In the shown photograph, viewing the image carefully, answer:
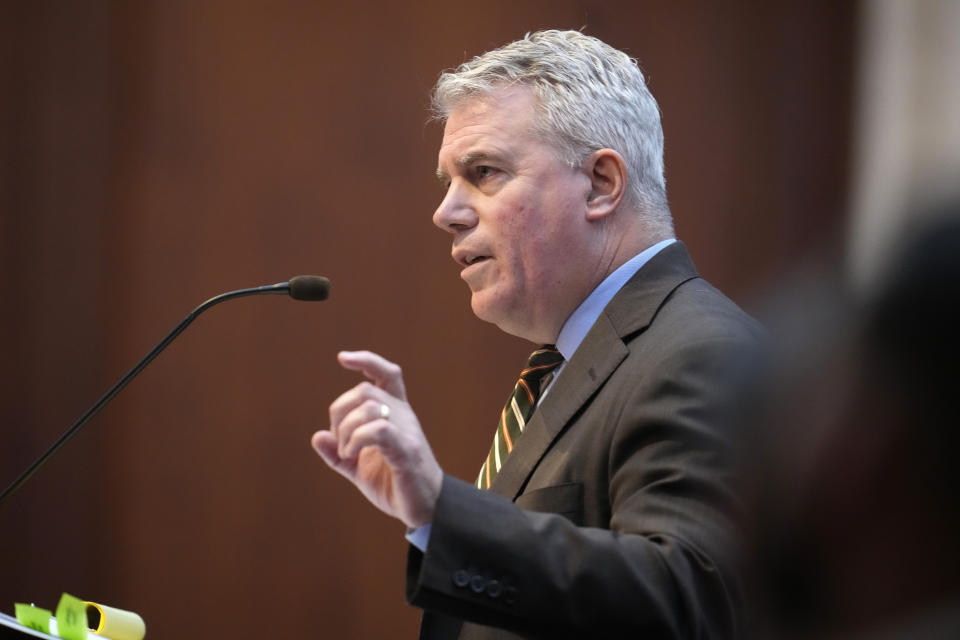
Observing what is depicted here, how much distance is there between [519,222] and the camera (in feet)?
6.30

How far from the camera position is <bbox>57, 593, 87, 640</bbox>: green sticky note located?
146 centimetres

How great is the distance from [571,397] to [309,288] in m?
0.54

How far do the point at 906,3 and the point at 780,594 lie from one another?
0.21 meters

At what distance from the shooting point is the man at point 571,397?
1191 millimetres

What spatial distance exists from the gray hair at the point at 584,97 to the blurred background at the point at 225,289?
1279mm

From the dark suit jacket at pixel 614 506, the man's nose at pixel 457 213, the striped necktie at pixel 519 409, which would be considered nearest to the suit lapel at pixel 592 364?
the dark suit jacket at pixel 614 506

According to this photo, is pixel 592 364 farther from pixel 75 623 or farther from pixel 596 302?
pixel 75 623

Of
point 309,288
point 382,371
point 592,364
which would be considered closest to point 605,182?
point 592,364

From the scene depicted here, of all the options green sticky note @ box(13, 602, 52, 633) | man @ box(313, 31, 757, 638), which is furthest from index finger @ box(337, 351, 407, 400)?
green sticky note @ box(13, 602, 52, 633)

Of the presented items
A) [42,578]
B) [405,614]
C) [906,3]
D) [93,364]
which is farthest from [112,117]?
[906,3]

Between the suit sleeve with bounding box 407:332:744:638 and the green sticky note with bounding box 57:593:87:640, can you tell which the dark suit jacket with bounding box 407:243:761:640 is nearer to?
the suit sleeve with bounding box 407:332:744:638

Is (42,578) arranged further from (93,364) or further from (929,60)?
(929,60)

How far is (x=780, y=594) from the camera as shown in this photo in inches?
14.5

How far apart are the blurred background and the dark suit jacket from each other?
5.43 feet
